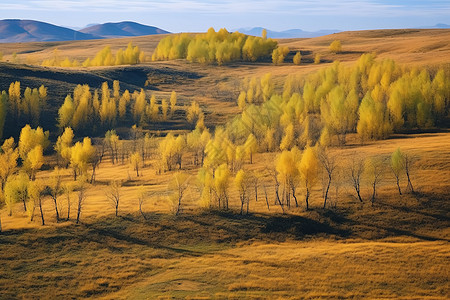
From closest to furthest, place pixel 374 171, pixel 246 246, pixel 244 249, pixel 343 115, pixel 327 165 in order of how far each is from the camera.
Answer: pixel 244 249
pixel 246 246
pixel 374 171
pixel 327 165
pixel 343 115

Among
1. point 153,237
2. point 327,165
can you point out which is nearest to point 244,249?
point 153,237

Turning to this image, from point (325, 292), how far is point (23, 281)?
32.0 m

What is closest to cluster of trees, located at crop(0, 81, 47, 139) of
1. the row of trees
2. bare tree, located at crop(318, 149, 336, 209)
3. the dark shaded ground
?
the row of trees

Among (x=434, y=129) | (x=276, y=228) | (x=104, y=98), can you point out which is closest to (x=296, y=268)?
(x=276, y=228)

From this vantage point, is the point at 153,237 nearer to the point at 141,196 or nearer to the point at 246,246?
the point at 141,196

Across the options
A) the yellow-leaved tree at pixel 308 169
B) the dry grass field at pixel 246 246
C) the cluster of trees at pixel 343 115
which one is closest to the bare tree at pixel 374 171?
the dry grass field at pixel 246 246

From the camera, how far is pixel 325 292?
138ft

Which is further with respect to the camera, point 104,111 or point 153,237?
point 104,111

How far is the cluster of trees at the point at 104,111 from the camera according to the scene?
12388 cm

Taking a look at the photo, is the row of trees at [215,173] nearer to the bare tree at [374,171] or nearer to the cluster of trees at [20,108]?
the bare tree at [374,171]

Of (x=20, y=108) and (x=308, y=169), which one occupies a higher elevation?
(x=20, y=108)

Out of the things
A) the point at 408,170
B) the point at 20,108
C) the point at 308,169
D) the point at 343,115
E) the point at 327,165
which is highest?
the point at 20,108

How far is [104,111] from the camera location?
425 ft

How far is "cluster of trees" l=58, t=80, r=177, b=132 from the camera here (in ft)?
406
